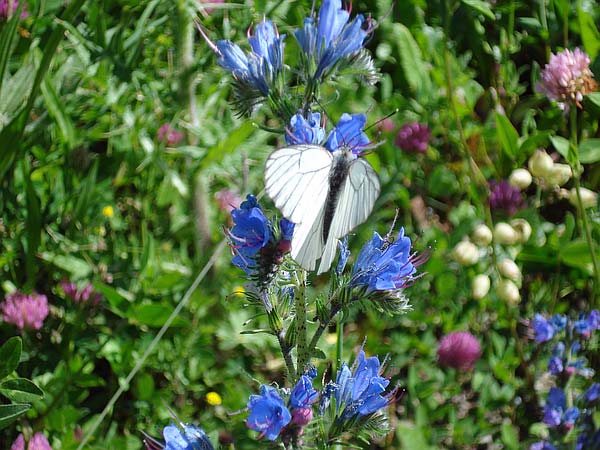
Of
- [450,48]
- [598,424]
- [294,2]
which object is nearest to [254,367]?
[598,424]

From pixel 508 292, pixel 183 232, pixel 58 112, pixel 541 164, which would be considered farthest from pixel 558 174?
pixel 58 112

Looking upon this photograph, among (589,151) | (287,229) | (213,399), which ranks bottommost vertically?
(213,399)

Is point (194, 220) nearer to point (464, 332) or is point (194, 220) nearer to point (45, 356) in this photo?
point (45, 356)

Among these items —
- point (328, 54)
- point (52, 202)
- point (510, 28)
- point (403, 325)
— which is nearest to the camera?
point (328, 54)

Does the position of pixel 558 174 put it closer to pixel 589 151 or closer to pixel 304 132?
pixel 589 151

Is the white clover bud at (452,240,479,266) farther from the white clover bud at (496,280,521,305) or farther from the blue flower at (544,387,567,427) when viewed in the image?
the blue flower at (544,387,567,427)

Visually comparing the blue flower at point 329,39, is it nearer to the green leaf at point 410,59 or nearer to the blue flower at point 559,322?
the blue flower at point 559,322
